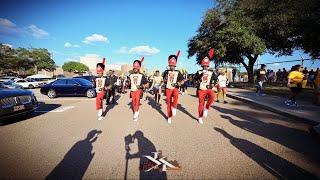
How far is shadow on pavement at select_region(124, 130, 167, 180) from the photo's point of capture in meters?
4.22

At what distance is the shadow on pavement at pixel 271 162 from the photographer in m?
4.18

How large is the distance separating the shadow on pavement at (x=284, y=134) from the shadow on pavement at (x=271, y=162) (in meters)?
0.68

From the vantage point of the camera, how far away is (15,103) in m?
8.77

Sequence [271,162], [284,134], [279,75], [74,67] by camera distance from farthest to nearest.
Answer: [74,67] → [279,75] → [284,134] → [271,162]

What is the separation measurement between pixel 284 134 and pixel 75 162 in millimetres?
5170

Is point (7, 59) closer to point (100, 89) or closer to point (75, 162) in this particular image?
point (100, 89)

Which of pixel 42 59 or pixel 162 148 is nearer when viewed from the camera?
pixel 162 148

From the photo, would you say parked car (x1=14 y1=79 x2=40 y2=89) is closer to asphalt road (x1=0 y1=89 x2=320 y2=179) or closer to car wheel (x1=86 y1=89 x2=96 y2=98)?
car wheel (x1=86 y1=89 x2=96 y2=98)

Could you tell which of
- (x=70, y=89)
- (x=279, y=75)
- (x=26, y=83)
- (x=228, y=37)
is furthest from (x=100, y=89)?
(x=26, y=83)

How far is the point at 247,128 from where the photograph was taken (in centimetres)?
765

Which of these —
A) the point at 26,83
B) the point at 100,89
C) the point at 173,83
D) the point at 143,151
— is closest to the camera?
the point at 143,151

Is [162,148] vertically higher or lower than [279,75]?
lower

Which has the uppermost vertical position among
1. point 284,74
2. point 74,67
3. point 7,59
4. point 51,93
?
point 7,59

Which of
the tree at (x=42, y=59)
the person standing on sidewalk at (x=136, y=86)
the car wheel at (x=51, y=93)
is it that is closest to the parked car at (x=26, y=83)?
the car wheel at (x=51, y=93)
